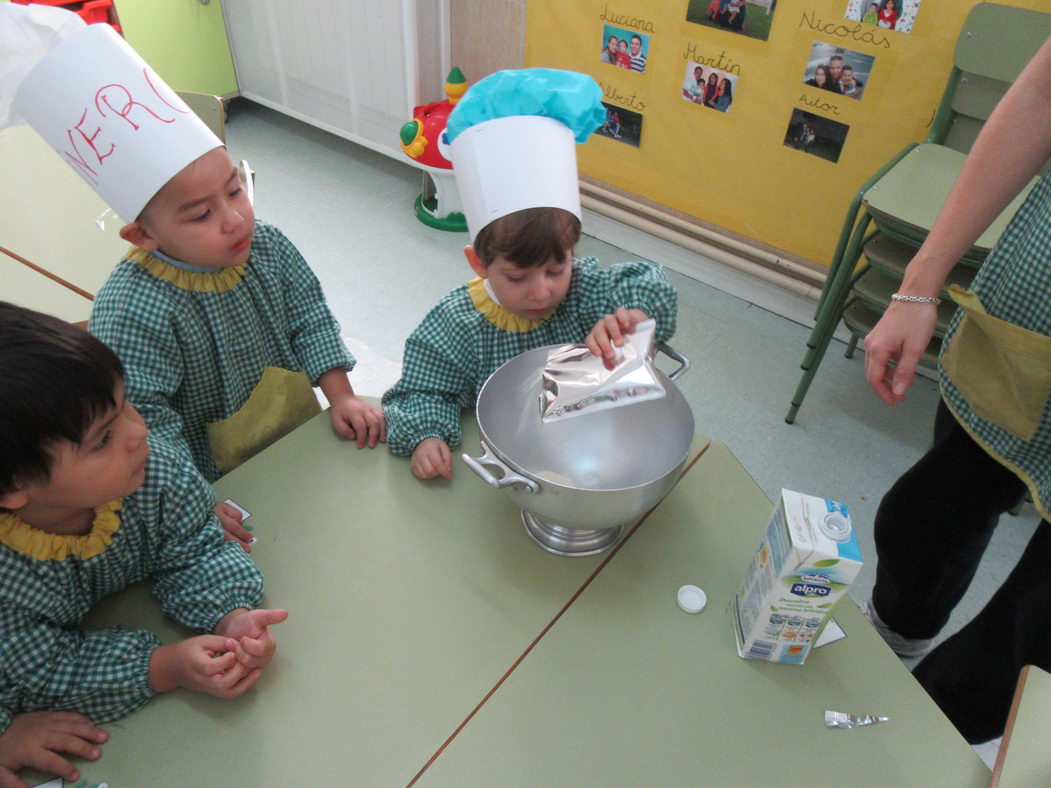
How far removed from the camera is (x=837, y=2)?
1.77 metres

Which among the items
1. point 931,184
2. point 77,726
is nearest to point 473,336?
point 77,726

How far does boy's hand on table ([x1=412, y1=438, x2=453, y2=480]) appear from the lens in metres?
0.88

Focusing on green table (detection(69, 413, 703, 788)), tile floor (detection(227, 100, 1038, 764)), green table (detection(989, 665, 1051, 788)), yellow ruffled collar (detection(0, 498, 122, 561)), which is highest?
yellow ruffled collar (detection(0, 498, 122, 561))

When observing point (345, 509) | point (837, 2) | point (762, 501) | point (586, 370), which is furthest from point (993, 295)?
point (837, 2)

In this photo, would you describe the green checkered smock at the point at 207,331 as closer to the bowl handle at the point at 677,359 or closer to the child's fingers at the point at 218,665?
the child's fingers at the point at 218,665

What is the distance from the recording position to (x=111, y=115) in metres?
0.87

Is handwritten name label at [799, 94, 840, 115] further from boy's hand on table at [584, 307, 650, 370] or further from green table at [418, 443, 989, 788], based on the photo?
green table at [418, 443, 989, 788]

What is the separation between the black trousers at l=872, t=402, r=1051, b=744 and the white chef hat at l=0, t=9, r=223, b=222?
3.62 feet

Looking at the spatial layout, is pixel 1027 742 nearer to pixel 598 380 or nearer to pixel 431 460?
pixel 598 380

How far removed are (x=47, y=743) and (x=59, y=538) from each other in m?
0.18

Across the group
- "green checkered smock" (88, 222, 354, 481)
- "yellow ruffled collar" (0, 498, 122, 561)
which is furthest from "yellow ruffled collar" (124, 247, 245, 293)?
"yellow ruffled collar" (0, 498, 122, 561)

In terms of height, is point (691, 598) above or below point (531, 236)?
below

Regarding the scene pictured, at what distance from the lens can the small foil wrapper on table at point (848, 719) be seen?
0.67 metres

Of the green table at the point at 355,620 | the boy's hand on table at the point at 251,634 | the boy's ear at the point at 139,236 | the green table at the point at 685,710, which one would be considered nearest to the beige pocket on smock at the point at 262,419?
the green table at the point at 355,620
